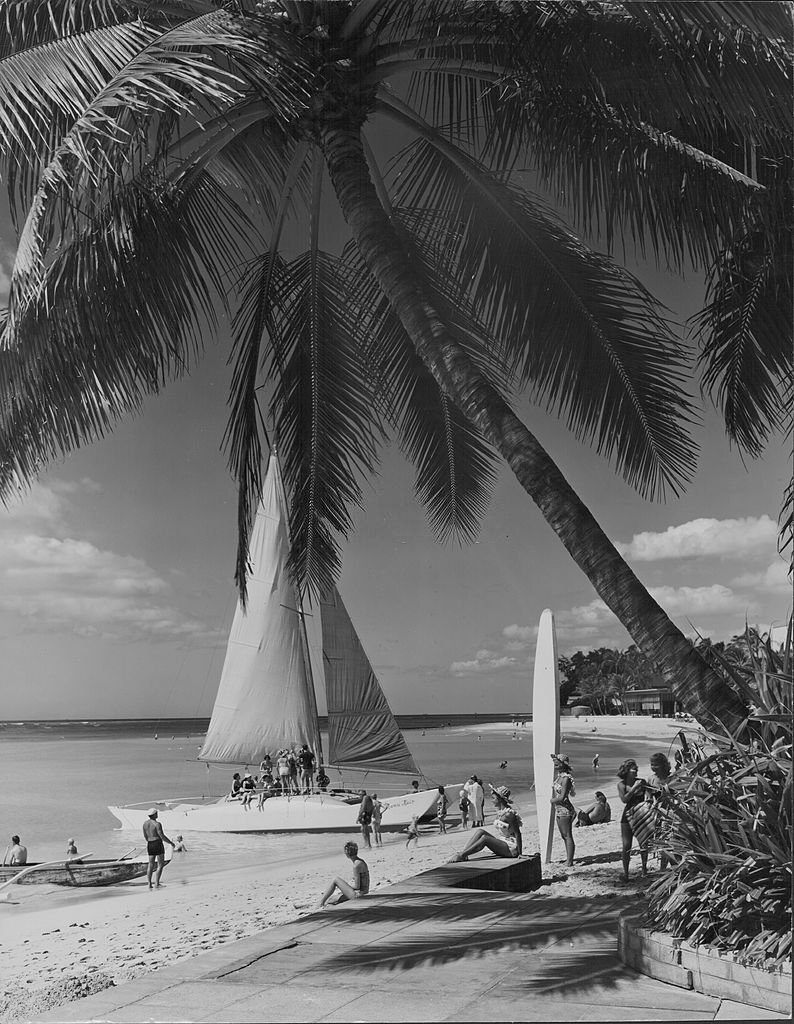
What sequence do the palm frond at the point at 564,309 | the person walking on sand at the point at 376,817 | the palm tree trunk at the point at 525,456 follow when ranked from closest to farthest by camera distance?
the palm tree trunk at the point at 525,456
the palm frond at the point at 564,309
the person walking on sand at the point at 376,817

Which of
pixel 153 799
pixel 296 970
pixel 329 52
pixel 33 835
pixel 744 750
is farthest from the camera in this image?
pixel 153 799

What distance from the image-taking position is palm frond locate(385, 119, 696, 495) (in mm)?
4473

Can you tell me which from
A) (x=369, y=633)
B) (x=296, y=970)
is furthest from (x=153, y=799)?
(x=296, y=970)

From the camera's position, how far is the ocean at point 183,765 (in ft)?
18.4

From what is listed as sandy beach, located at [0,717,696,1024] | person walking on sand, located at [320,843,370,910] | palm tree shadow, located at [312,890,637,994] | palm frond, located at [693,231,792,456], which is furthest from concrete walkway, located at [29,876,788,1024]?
palm frond, located at [693,231,792,456]

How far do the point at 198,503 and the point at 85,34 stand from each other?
8.56 feet

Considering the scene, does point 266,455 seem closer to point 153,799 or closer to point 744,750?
point 744,750

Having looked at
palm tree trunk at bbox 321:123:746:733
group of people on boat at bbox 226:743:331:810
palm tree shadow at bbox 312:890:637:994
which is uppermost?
palm tree trunk at bbox 321:123:746:733

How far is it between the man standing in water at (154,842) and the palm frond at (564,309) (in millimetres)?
3778

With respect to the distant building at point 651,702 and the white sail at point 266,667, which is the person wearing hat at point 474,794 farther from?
the distant building at point 651,702

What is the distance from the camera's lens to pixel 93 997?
325 cm

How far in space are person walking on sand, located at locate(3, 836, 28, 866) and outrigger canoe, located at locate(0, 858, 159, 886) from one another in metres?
0.05

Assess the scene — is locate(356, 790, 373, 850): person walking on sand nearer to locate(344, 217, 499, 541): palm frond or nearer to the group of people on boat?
the group of people on boat

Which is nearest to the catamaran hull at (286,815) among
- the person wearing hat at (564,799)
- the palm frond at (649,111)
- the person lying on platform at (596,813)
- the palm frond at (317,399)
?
the person lying on platform at (596,813)
